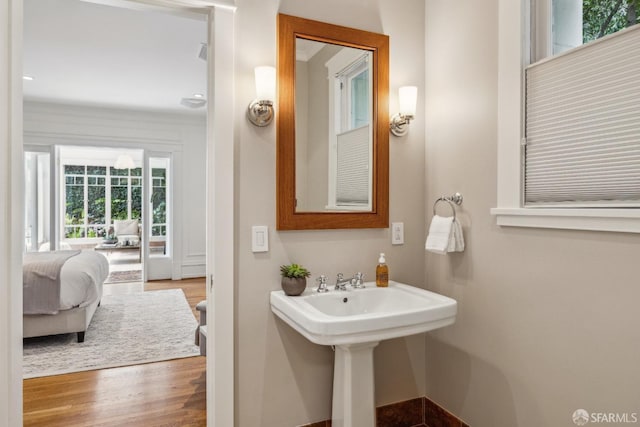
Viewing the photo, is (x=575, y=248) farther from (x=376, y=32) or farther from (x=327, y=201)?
(x=376, y=32)

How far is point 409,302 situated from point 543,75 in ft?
3.81

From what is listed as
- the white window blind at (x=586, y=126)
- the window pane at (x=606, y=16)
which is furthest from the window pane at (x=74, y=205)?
the window pane at (x=606, y=16)

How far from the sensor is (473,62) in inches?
75.8

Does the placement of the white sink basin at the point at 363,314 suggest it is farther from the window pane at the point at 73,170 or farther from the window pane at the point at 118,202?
the window pane at the point at 73,170

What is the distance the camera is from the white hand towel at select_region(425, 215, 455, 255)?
193 cm

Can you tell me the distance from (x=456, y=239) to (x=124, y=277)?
6.49 metres

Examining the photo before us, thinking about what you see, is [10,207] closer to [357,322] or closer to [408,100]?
[357,322]

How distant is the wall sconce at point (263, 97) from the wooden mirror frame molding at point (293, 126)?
8 centimetres

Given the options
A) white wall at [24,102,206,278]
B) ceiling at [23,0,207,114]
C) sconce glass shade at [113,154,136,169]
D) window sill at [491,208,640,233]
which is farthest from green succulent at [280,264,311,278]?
sconce glass shade at [113,154,136,169]

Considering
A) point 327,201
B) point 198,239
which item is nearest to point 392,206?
point 327,201

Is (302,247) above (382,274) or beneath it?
above

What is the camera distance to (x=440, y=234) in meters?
1.96

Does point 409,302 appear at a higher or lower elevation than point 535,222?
lower

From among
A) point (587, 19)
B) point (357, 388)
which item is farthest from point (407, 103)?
point (357, 388)
